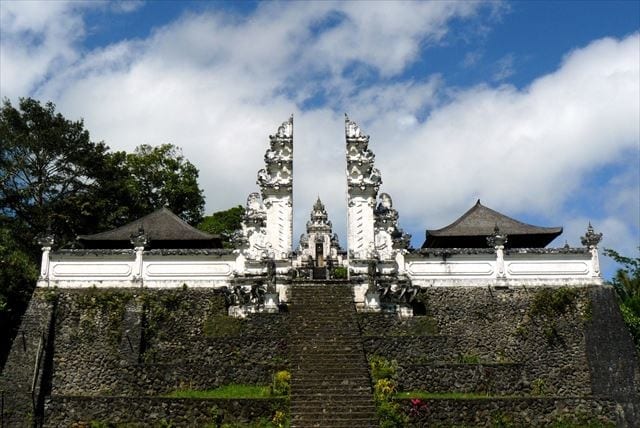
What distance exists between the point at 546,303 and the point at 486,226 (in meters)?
3.90

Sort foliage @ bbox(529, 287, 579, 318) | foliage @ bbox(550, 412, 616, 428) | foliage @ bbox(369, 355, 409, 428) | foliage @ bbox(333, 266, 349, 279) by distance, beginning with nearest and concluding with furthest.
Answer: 1. foliage @ bbox(369, 355, 409, 428)
2. foliage @ bbox(550, 412, 616, 428)
3. foliage @ bbox(529, 287, 579, 318)
4. foliage @ bbox(333, 266, 349, 279)

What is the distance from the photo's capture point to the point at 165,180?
41031 mm

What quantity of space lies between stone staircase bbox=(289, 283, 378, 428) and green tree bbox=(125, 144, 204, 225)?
1907 cm

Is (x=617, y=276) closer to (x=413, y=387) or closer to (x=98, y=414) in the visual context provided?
(x=413, y=387)

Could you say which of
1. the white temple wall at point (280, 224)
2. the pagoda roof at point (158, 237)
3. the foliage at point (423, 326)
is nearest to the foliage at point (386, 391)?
the foliage at point (423, 326)

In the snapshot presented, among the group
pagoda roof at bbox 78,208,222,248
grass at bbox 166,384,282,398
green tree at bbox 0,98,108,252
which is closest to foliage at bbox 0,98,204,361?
green tree at bbox 0,98,108,252

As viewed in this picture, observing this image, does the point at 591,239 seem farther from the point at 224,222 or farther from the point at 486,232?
the point at 224,222

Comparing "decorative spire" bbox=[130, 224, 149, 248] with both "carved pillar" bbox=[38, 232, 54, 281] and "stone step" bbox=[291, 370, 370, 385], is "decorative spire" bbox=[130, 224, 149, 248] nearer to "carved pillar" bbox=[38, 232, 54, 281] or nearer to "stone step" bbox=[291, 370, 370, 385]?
"carved pillar" bbox=[38, 232, 54, 281]

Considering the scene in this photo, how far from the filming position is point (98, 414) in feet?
59.0

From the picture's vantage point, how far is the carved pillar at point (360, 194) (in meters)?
26.0

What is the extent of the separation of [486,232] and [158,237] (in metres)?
11.4

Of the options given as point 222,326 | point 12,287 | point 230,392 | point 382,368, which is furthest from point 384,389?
point 12,287

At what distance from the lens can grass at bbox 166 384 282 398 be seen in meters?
18.5

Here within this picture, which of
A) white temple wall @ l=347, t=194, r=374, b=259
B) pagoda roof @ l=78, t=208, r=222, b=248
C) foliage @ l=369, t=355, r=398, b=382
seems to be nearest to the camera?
foliage @ l=369, t=355, r=398, b=382
